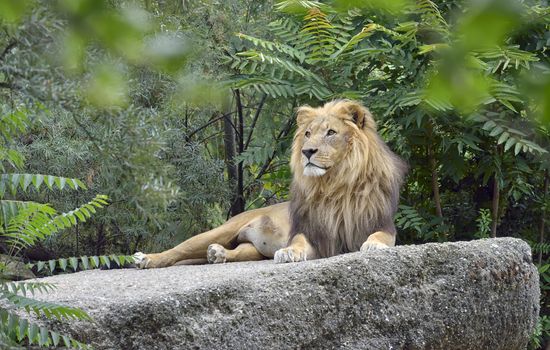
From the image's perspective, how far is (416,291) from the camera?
5523 millimetres

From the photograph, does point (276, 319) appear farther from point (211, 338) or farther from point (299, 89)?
point (299, 89)

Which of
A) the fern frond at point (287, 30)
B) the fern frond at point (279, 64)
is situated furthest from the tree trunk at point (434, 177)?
the fern frond at point (287, 30)

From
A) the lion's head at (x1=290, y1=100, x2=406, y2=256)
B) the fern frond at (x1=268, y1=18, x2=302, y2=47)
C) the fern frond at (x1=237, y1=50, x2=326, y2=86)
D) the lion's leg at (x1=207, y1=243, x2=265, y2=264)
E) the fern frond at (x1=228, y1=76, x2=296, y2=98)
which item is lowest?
the lion's leg at (x1=207, y1=243, x2=265, y2=264)

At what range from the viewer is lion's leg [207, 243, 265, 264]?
6.71 metres

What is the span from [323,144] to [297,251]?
898 mm

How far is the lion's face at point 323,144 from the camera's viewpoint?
Answer: 6.39m

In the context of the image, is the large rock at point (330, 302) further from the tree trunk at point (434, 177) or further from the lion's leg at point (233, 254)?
the tree trunk at point (434, 177)

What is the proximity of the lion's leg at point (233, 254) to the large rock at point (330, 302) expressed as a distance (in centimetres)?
63

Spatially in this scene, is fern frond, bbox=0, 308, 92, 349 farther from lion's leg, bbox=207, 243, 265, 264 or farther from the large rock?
lion's leg, bbox=207, 243, 265, 264

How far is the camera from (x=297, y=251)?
5.97 m

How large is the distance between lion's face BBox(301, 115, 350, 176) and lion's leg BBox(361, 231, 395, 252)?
2.02 feet

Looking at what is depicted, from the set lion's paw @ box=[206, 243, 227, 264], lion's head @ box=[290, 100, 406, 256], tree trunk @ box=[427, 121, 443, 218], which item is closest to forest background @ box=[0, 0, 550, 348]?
tree trunk @ box=[427, 121, 443, 218]

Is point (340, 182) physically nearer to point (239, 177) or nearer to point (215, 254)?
point (215, 254)

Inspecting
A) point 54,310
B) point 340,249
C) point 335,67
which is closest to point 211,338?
point 54,310
